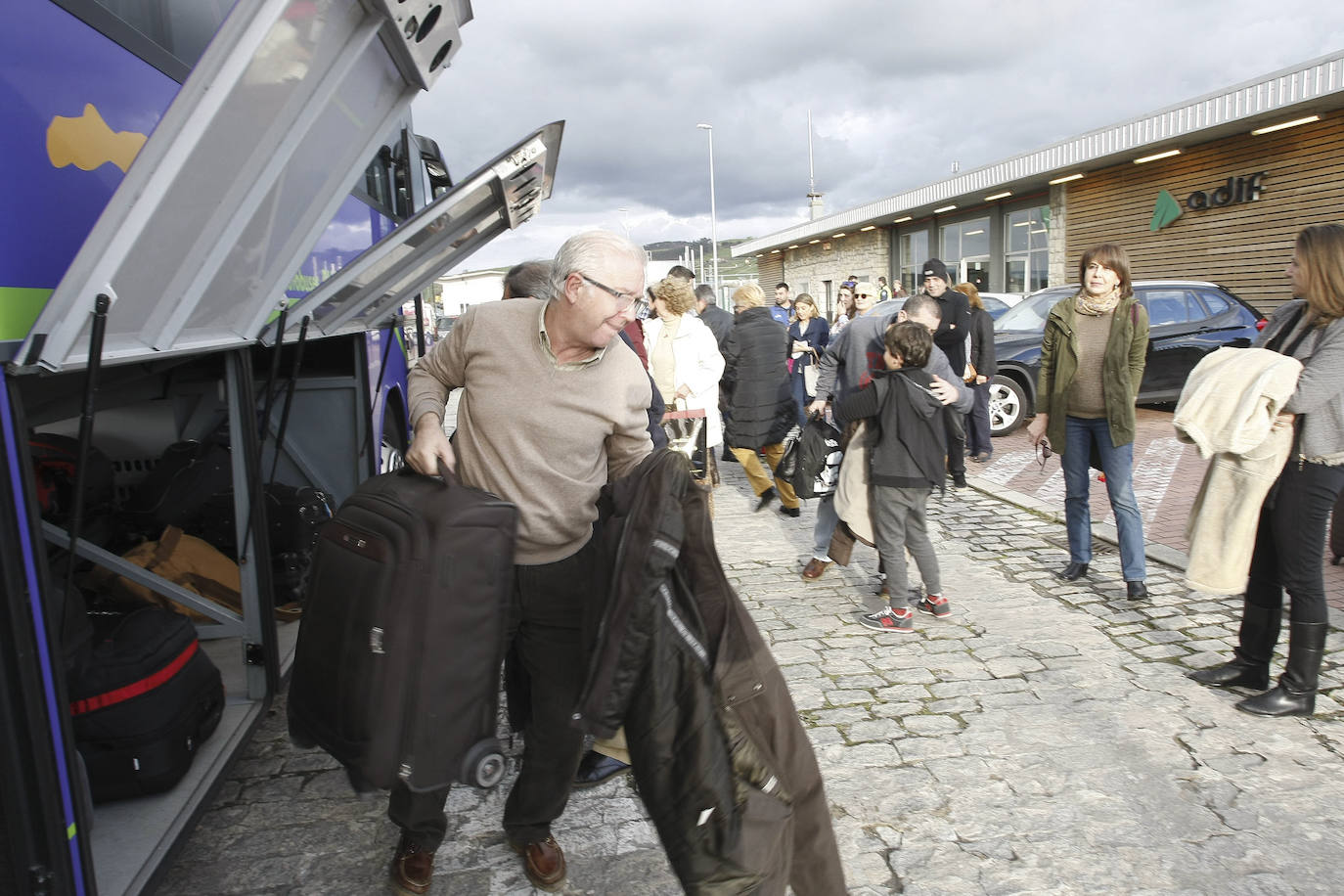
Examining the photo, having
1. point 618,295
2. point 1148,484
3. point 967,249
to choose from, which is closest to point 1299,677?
point 618,295

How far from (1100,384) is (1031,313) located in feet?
24.7

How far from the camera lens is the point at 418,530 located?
6.84 feet

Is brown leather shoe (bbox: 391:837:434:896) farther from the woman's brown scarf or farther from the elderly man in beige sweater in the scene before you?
the woman's brown scarf

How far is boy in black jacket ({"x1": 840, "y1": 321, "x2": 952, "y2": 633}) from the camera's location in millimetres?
4656

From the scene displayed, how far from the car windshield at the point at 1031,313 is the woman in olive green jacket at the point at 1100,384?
676 centimetres

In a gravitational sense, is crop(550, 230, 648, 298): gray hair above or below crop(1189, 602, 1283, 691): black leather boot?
above

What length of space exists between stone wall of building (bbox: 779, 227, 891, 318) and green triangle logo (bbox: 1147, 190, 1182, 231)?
401 inches

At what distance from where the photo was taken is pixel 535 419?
2457mm

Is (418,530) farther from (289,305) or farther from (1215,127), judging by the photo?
(1215,127)

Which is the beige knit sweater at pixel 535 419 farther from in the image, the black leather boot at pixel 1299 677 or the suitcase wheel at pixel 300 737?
the black leather boot at pixel 1299 677

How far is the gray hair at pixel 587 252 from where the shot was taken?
2.38 m

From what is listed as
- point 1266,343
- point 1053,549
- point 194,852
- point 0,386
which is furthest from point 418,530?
point 1053,549

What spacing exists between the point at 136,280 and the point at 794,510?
19.4 ft

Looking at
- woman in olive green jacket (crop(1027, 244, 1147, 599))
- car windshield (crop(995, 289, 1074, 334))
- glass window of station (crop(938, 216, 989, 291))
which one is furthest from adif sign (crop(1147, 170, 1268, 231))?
woman in olive green jacket (crop(1027, 244, 1147, 599))
